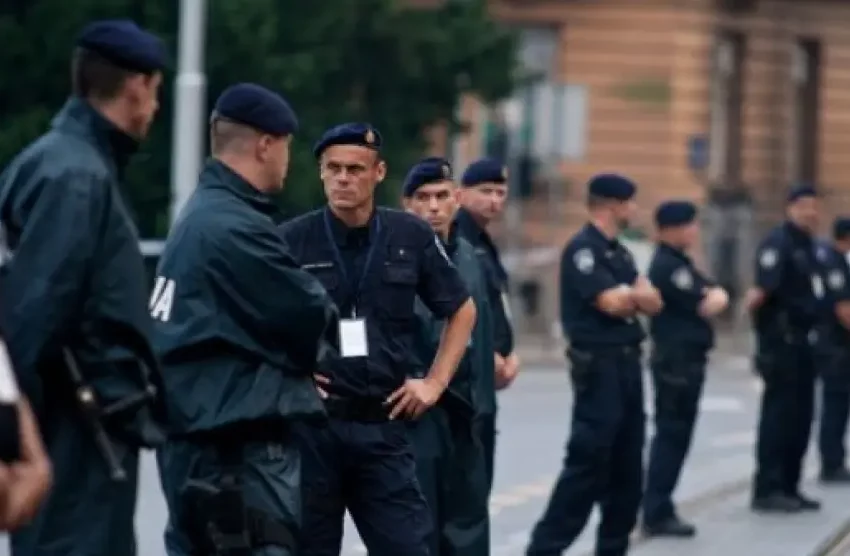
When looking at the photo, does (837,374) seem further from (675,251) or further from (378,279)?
(378,279)

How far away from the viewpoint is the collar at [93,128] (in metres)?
6.82

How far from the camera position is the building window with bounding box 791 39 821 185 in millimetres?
46531

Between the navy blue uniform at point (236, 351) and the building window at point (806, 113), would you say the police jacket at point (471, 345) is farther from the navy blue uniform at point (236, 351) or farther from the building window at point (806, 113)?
the building window at point (806, 113)

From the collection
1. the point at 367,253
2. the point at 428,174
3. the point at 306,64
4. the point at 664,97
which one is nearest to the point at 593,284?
the point at 428,174

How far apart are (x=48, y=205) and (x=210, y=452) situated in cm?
145

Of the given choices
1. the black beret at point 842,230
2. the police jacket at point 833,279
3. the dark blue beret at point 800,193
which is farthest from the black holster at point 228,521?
the black beret at point 842,230

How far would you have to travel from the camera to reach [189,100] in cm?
2728

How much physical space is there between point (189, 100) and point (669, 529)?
45.2ft

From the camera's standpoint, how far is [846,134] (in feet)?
154

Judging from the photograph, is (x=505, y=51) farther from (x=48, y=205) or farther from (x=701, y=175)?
(x=48, y=205)

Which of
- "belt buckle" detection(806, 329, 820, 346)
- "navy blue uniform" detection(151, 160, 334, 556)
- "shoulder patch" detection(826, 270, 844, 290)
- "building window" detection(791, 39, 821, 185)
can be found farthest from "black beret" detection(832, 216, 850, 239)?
"building window" detection(791, 39, 821, 185)

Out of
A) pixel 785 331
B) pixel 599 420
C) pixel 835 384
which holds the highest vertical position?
pixel 599 420

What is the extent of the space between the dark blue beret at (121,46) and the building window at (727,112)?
36.4 meters

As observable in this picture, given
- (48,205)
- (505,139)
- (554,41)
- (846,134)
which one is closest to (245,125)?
(48,205)
